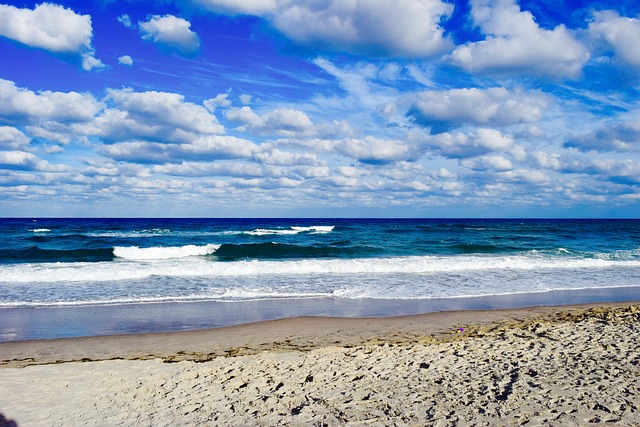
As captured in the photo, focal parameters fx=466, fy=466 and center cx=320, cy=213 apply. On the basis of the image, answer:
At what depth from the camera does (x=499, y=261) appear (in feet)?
77.5

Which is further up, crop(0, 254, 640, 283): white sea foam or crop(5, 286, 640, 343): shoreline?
crop(0, 254, 640, 283): white sea foam

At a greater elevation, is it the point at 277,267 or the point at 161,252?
the point at 277,267

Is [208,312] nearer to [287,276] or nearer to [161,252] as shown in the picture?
[287,276]

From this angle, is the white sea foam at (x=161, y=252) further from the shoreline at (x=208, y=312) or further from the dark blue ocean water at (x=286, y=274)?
the shoreline at (x=208, y=312)

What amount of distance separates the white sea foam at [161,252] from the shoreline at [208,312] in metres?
16.8

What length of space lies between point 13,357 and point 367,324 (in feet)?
22.2

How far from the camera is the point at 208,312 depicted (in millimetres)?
11945

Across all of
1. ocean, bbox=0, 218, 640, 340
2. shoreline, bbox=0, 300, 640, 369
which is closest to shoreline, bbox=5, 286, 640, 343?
ocean, bbox=0, 218, 640, 340

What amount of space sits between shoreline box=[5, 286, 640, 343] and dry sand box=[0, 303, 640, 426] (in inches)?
38.5

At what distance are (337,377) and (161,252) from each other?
25919mm

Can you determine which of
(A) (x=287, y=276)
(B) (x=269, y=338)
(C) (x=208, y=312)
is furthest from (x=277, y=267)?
(B) (x=269, y=338)

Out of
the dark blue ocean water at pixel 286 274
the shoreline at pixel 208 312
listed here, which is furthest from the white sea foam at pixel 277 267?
the shoreline at pixel 208 312

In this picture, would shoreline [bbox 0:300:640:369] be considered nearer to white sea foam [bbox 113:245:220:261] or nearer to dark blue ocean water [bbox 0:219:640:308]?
dark blue ocean water [bbox 0:219:640:308]

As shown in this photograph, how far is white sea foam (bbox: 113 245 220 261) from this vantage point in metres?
28.8
